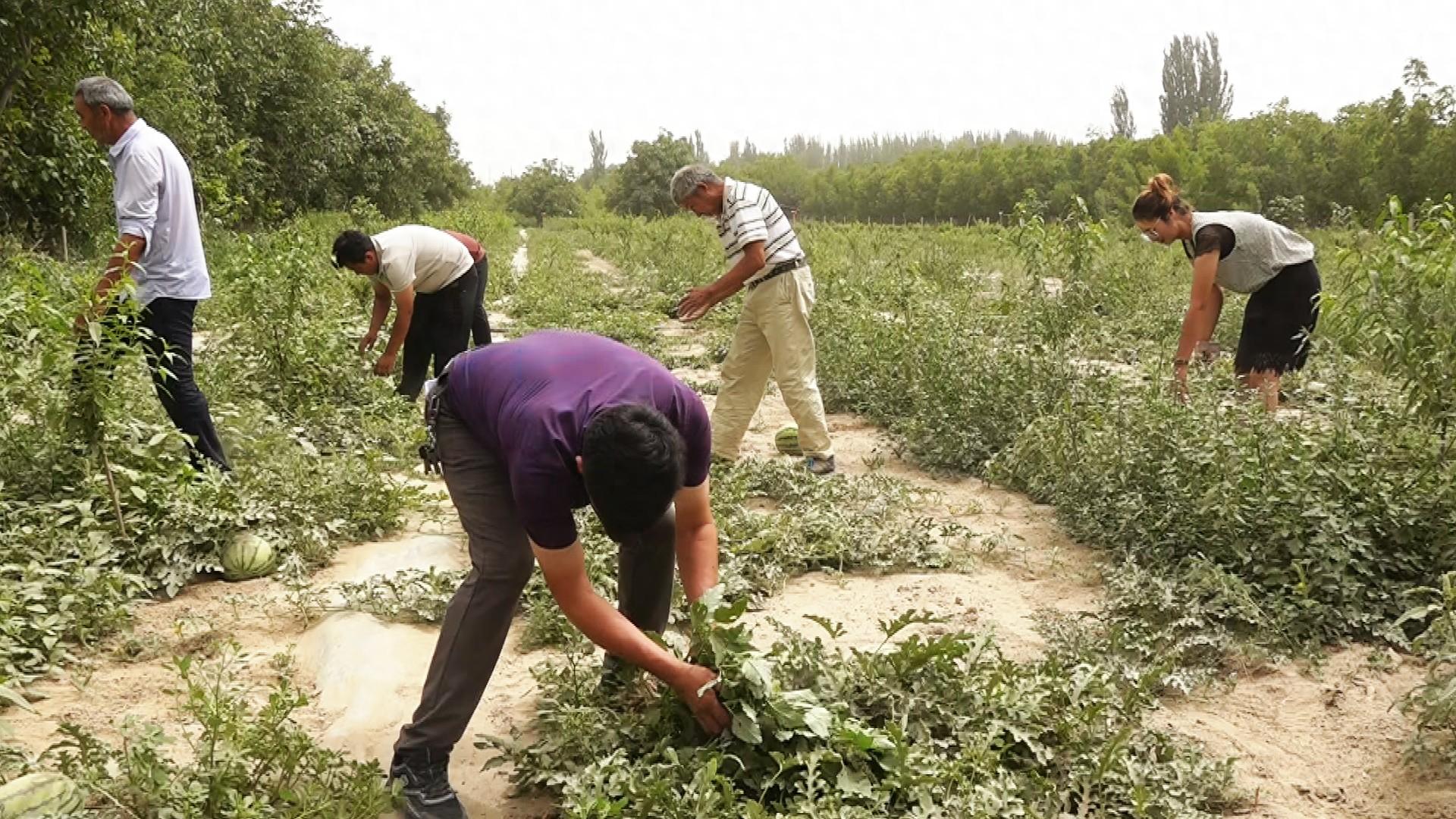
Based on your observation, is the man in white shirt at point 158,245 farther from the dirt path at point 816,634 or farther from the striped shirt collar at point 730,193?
the striped shirt collar at point 730,193

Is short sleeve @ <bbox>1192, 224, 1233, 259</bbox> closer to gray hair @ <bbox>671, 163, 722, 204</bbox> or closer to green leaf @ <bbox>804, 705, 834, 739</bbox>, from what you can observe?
gray hair @ <bbox>671, 163, 722, 204</bbox>

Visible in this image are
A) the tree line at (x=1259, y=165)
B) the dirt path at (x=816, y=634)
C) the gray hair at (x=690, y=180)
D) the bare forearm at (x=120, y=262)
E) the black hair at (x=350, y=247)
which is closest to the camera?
the dirt path at (x=816, y=634)

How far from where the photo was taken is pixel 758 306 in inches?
228

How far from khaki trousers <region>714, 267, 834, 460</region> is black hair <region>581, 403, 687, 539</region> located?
3.64 metres

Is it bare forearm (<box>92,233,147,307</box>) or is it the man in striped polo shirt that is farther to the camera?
the man in striped polo shirt

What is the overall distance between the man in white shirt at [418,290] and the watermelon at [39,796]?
Answer: 336cm

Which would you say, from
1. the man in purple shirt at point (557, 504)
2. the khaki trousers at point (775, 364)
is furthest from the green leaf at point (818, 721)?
the khaki trousers at point (775, 364)

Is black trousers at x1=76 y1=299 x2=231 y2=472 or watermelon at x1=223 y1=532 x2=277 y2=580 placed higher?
black trousers at x1=76 y1=299 x2=231 y2=472

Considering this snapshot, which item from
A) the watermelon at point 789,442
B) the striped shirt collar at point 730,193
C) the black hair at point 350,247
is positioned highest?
the striped shirt collar at point 730,193

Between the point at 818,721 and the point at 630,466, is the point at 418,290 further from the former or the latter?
the point at 630,466

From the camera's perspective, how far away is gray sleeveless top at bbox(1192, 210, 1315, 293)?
16.5 ft

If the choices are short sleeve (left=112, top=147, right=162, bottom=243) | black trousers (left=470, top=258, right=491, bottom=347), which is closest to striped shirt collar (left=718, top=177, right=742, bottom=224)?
black trousers (left=470, top=258, right=491, bottom=347)

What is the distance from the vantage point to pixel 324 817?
252cm

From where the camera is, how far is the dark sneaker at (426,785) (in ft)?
8.68
